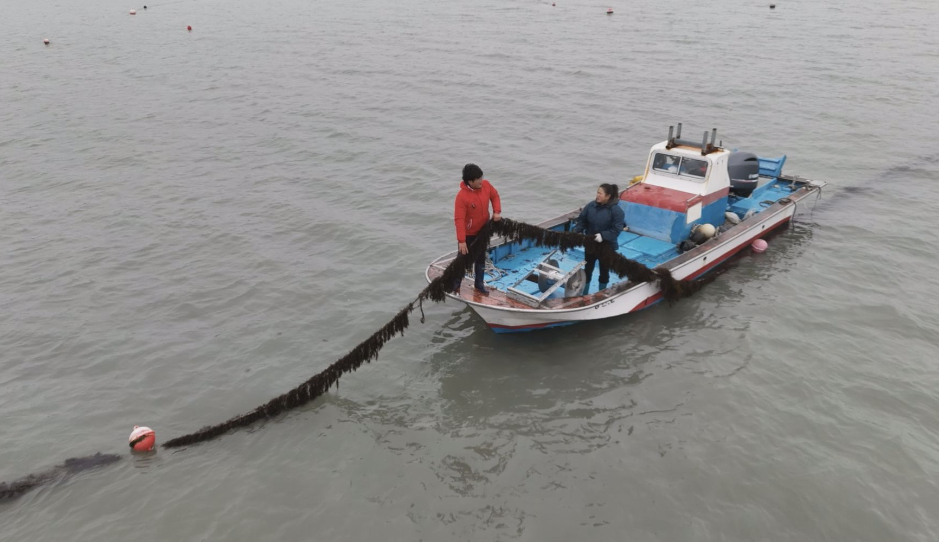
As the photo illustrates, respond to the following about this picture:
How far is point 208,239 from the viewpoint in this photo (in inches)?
572

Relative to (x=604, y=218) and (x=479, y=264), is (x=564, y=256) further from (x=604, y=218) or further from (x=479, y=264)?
(x=479, y=264)

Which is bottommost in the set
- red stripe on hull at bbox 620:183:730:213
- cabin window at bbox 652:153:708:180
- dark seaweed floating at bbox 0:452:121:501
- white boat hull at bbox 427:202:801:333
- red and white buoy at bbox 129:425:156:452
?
dark seaweed floating at bbox 0:452:121:501

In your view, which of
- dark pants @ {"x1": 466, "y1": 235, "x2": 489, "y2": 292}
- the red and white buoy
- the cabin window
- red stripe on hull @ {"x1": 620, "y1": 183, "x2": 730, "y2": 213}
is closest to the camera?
the red and white buoy

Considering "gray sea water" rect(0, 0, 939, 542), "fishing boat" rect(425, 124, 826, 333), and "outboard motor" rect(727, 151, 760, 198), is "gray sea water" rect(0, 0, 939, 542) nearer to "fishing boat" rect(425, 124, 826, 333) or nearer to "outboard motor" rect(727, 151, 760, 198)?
"fishing boat" rect(425, 124, 826, 333)

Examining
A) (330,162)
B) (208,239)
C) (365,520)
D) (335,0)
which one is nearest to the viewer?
(365,520)

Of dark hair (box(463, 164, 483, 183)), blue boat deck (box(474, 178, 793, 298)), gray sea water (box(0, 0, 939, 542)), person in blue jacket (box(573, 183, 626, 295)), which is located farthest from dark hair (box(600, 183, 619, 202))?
gray sea water (box(0, 0, 939, 542))

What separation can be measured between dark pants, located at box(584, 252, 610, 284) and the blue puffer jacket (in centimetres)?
36

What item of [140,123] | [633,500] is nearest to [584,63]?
[140,123]

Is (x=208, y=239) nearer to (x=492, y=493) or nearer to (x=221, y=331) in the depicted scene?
(x=221, y=331)

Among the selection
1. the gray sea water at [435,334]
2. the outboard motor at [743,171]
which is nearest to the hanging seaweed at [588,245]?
the gray sea water at [435,334]

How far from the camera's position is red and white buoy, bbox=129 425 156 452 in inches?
328

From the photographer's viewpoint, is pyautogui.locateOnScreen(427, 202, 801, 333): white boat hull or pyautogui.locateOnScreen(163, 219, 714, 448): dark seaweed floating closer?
pyautogui.locateOnScreen(163, 219, 714, 448): dark seaweed floating

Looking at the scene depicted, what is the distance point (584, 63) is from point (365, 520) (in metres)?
27.7

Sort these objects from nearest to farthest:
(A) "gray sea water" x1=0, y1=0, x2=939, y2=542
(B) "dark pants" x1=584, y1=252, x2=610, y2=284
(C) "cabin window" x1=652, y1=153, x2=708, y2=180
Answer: (A) "gray sea water" x1=0, y1=0, x2=939, y2=542, (B) "dark pants" x1=584, y1=252, x2=610, y2=284, (C) "cabin window" x1=652, y1=153, x2=708, y2=180
